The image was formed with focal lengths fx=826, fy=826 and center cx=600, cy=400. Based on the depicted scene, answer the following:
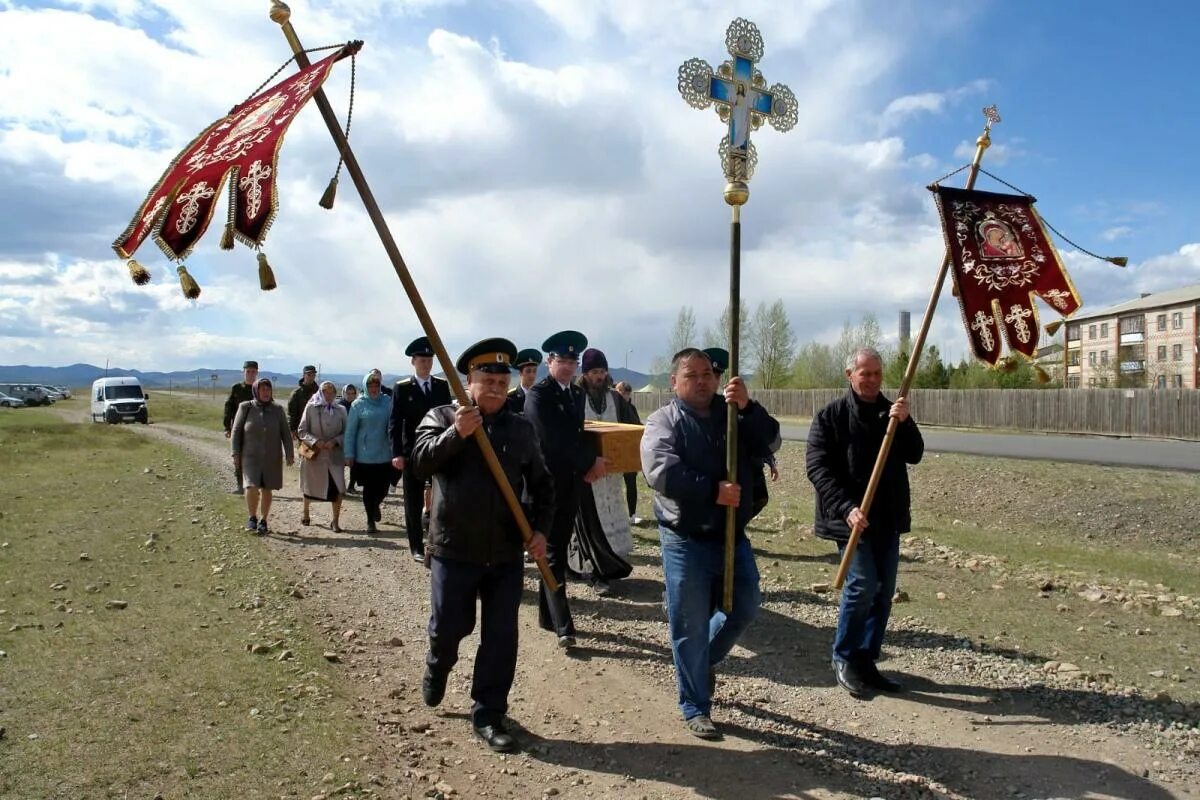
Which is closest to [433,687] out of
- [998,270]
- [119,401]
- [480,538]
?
[480,538]

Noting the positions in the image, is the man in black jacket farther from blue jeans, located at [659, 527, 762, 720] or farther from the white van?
the white van

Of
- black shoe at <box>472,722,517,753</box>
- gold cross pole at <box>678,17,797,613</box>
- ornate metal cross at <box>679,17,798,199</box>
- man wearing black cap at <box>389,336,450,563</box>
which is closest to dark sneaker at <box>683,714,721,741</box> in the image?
black shoe at <box>472,722,517,753</box>

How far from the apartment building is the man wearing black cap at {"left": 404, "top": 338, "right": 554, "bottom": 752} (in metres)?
52.9

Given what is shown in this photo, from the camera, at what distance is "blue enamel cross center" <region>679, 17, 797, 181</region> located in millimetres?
5301

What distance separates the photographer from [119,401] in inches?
1495

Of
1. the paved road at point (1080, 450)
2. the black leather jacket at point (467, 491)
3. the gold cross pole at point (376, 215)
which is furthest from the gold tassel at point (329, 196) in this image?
the paved road at point (1080, 450)

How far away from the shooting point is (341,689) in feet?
16.6

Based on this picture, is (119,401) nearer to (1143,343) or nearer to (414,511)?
(414,511)

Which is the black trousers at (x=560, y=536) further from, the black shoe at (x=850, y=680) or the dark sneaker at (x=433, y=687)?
the black shoe at (x=850, y=680)

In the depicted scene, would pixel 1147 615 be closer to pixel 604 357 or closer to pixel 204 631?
pixel 604 357

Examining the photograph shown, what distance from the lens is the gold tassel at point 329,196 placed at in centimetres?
407

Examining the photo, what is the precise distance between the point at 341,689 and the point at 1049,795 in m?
3.86

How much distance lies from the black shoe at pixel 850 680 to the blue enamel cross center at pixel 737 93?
3.10 meters

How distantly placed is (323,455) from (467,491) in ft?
23.3
